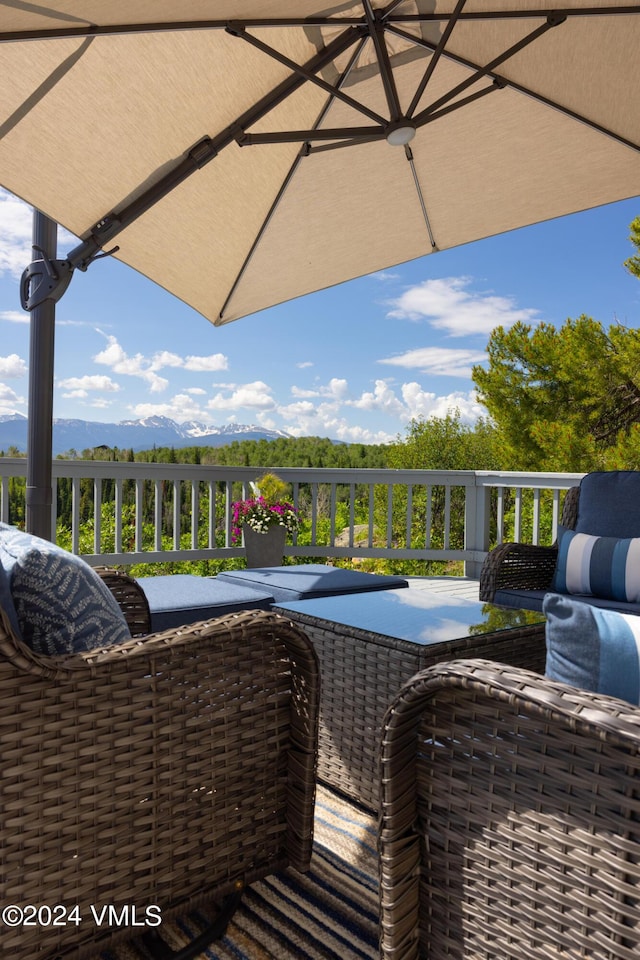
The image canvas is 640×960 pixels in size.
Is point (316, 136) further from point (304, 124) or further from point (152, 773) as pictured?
point (152, 773)

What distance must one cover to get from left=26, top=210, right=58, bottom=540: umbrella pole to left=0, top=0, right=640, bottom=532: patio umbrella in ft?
0.66

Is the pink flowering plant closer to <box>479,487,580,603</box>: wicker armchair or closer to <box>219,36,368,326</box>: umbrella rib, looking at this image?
<box>219,36,368,326</box>: umbrella rib

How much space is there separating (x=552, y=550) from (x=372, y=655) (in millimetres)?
1602

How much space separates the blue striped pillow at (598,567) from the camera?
2.79m

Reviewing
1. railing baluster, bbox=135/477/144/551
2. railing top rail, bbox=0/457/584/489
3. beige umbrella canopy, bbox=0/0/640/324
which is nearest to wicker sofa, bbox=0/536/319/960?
beige umbrella canopy, bbox=0/0/640/324

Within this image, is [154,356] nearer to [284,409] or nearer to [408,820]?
[284,409]

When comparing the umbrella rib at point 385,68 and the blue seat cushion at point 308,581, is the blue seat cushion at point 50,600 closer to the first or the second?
the blue seat cushion at point 308,581

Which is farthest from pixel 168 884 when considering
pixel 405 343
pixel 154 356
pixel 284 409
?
pixel 154 356

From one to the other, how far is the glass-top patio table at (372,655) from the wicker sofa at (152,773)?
44 centimetres

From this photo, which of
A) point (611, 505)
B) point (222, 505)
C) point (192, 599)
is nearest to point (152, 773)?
point (192, 599)

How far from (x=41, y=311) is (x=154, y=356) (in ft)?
155

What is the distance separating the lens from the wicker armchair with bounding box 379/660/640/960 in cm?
80

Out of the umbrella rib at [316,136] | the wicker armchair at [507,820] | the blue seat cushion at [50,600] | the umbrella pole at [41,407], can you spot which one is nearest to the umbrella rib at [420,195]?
the umbrella rib at [316,136]

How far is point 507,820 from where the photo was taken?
0.93 meters
